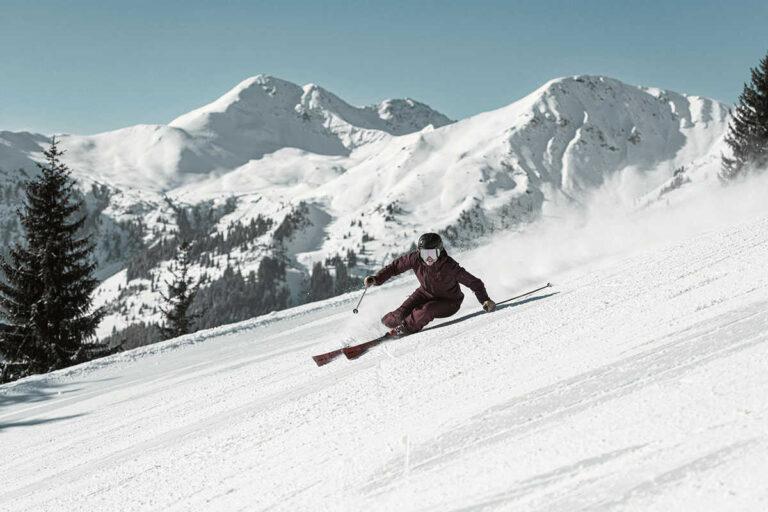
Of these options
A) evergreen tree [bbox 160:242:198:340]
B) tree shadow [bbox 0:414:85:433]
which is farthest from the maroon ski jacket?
evergreen tree [bbox 160:242:198:340]

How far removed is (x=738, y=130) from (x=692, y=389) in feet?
128

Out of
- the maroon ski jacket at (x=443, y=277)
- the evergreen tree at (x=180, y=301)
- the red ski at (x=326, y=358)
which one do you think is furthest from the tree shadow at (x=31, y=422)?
the evergreen tree at (x=180, y=301)

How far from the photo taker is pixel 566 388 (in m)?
3.59

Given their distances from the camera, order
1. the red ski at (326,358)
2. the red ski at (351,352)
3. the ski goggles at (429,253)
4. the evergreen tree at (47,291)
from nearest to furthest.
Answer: the red ski at (351,352)
the red ski at (326,358)
the ski goggles at (429,253)
the evergreen tree at (47,291)

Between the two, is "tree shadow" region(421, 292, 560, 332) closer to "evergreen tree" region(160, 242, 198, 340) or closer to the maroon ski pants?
the maroon ski pants

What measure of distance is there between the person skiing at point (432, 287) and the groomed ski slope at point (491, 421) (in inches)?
20.1

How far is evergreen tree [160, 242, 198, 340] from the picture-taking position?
3521cm

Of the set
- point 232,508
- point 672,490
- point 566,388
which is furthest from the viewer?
point 566,388

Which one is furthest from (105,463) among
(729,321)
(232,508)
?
(729,321)

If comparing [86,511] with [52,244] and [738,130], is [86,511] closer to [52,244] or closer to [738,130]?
[52,244]

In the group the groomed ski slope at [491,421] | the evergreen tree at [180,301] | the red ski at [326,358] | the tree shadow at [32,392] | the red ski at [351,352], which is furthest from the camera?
the evergreen tree at [180,301]

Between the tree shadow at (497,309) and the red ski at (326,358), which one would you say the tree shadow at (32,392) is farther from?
the tree shadow at (497,309)

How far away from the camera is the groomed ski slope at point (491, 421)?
2.47 m

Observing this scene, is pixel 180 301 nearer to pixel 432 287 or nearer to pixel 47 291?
pixel 47 291
